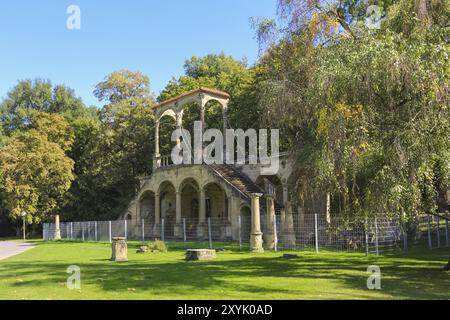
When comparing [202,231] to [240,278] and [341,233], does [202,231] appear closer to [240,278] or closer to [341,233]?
[341,233]

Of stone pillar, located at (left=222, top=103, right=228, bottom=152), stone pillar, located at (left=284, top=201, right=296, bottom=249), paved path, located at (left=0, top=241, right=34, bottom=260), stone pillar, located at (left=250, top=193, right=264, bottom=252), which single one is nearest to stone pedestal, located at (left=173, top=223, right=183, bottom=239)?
stone pillar, located at (left=222, top=103, right=228, bottom=152)

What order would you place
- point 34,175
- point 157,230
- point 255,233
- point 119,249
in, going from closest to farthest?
point 119,249, point 255,233, point 157,230, point 34,175

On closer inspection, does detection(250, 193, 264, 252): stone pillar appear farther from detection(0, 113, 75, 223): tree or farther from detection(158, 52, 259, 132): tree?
detection(0, 113, 75, 223): tree

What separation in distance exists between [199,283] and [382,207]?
4.40m

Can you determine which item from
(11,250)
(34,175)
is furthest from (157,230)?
(34,175)

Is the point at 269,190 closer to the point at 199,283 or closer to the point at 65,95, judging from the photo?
the point at 199,283

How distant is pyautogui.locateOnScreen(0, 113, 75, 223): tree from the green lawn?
87.3ft

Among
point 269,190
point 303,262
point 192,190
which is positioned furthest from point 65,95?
point 303,262

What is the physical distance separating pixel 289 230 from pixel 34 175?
29.2 m

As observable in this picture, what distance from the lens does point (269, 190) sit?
1185 inches

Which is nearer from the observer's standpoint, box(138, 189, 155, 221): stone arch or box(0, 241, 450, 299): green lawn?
box(0, 241, 450, 299): green lawn

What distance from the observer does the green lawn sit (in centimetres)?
962

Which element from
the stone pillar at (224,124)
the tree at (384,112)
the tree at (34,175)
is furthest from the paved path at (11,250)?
the tree at (384,112)

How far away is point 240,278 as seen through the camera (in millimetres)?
12109
